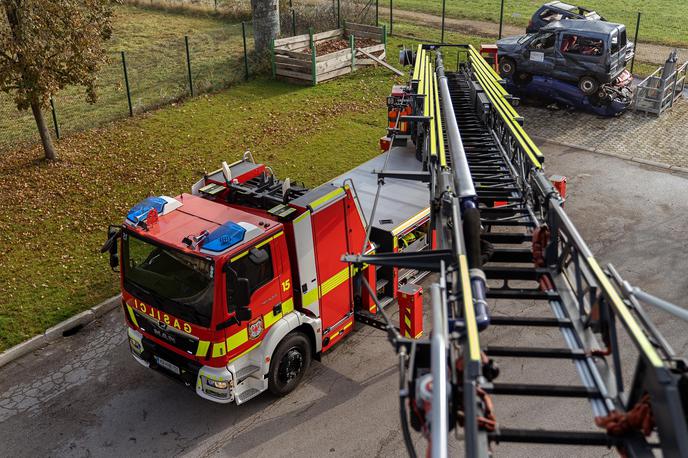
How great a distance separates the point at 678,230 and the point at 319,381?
848cm

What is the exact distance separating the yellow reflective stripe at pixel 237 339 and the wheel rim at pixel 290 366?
0.83 m

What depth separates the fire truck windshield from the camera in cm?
799

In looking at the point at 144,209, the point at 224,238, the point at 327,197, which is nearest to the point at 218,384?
the point at 224,238

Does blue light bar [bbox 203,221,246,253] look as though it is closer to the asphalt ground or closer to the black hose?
the asphalt ground

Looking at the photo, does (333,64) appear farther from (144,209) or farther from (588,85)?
(144,209)

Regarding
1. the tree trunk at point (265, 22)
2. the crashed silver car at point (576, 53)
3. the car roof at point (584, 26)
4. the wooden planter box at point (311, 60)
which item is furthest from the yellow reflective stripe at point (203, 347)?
the tree trunk at point (265, 22)

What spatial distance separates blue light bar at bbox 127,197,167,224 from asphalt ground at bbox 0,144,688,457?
2633 mm

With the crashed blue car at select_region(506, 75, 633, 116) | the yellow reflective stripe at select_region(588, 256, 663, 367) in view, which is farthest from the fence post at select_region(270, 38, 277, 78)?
the yellow reflective stripe at select_region(588, 256, 663, 367)

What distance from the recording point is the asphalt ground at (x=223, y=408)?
849 centimetres

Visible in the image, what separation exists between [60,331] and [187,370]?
11.4 feet

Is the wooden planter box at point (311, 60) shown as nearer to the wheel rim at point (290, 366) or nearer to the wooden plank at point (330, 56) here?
the wooden plank at point (330, 56)

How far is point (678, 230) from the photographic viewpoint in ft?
44.8

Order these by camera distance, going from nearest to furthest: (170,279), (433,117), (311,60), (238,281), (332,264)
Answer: (238,281)
(170,279)
(332,264)
(433,117)
(311,60)

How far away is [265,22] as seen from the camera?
24.1 metres
